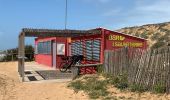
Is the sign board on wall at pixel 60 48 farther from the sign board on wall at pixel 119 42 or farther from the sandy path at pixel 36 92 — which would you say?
the sandy path at pixel 36 92

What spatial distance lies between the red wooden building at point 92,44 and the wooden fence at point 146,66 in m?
5.18

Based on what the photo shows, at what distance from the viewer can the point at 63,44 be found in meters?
30.2

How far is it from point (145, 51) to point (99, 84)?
2516 mm

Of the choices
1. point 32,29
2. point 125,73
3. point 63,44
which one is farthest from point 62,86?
point 63,44

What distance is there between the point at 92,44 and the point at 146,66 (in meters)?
9.55

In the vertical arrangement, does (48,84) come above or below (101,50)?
below

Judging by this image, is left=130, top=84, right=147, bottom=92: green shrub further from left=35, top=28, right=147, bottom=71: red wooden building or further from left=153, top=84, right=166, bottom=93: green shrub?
left=35, top=28, right=147, bottom=71: red wooden building

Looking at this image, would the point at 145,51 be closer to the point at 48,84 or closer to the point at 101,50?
the point at 48,84

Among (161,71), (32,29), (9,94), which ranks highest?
(32,29)

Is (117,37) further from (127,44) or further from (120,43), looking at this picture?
(127,44)

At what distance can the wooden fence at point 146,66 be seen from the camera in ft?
41.7

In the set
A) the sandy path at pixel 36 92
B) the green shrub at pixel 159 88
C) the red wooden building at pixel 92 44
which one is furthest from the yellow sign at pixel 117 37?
the green shrub at pixel 159 88

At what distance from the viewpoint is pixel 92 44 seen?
75.7 ft

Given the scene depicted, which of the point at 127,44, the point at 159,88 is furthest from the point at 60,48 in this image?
the point at 159,88
